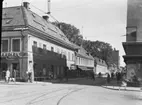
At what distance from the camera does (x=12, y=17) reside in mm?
36688

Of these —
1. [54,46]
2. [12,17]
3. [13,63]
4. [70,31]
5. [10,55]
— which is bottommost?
[13,63]

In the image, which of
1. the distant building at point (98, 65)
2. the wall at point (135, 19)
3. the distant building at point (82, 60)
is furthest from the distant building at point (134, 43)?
the distant building at point (98, 65)

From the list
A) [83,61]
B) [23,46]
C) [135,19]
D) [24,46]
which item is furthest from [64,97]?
[83,61]

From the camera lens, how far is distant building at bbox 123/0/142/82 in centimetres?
2653

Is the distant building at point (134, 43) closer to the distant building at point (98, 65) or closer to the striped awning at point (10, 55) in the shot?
the striped awning at point (10, 55)

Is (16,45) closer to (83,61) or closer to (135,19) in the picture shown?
(135,19)

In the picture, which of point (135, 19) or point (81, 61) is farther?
point (81, 61)

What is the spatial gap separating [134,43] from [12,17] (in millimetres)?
19000

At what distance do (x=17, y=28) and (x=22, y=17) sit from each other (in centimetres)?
280

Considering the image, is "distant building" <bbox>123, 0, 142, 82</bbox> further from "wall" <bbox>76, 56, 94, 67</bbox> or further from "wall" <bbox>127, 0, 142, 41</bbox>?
"wall" <bbox>76, 56, 94, 67</bbox>

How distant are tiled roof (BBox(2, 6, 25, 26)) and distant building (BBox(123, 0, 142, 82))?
49.6 ft

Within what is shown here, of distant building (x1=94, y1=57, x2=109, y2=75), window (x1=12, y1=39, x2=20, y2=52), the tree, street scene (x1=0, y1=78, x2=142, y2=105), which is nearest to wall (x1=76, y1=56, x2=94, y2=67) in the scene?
distant building (x1=94, y1=57, x2=109, y2=75)

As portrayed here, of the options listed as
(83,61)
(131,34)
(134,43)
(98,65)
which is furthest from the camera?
(98,65)

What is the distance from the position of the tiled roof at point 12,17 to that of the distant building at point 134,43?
1513 cm
